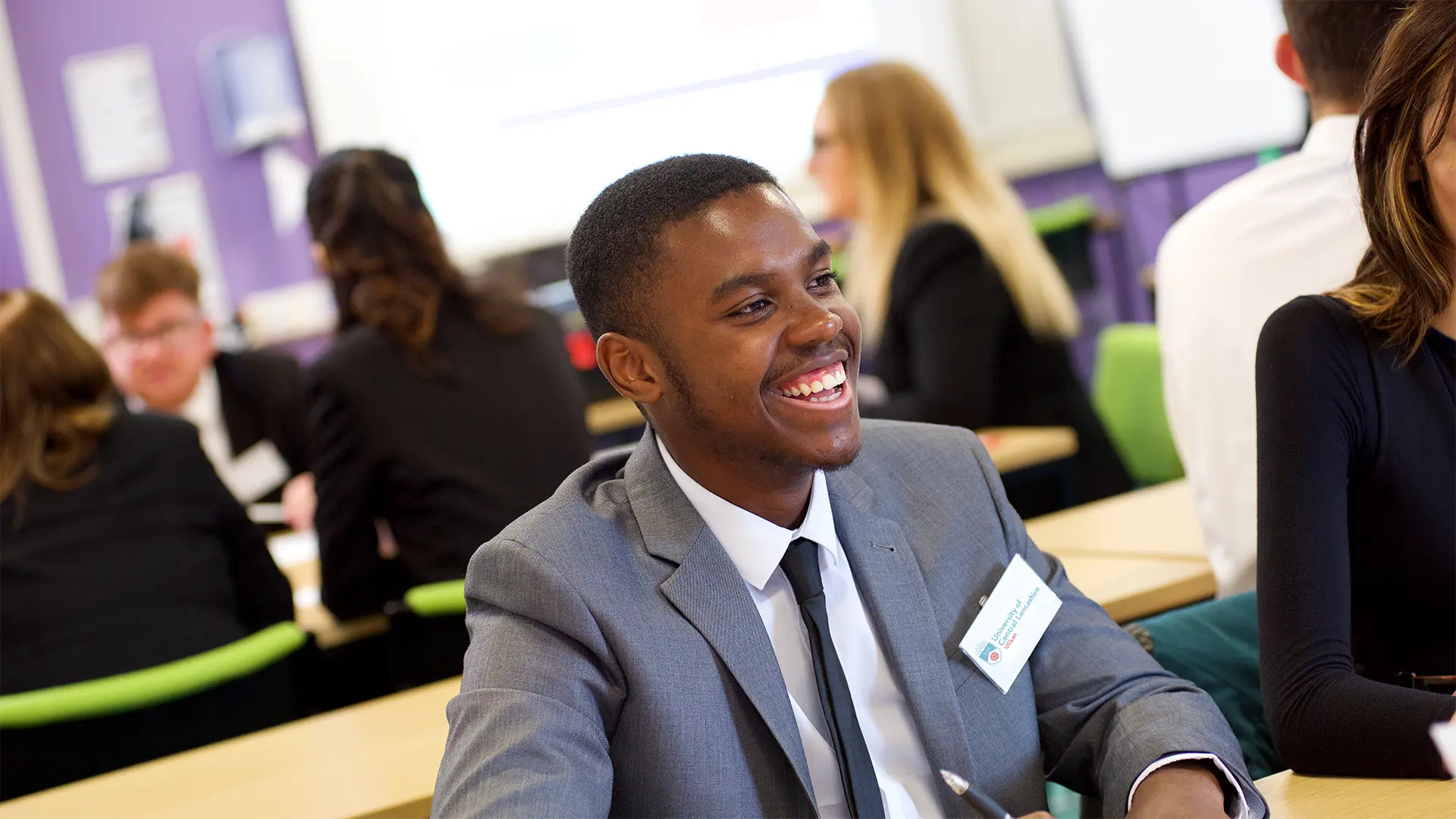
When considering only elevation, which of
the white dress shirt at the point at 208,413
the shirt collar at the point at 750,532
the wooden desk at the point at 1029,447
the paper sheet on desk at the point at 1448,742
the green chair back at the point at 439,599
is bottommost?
the white dress shirt at the point at 208,413

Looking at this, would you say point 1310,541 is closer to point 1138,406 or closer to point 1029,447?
point 1029,447

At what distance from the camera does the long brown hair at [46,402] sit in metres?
2.56

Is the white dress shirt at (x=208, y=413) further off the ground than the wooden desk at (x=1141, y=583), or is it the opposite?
the wooden desk at (x=1141, y=583)

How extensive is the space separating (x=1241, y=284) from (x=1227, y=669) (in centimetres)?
65

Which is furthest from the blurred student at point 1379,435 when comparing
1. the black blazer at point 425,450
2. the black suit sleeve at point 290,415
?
the black suit sleeve at point 290,415

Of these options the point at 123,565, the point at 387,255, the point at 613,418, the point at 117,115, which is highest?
the point at 117,115

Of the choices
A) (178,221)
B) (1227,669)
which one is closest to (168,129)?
(178,221)

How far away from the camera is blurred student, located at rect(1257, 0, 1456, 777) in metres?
1.45

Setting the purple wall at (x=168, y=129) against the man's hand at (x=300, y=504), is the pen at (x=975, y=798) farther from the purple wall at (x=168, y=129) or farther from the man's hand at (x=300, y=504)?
the purple wall at (x=168, y=129)

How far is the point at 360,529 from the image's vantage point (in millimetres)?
2963

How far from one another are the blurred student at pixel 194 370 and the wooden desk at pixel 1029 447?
5.85 ft

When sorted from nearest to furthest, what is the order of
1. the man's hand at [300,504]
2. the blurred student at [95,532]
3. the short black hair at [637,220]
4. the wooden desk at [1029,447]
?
the short black hair at [637,220], the blurred student at [95,532], the wooden desk at [1029,447], the man's hand at [300,504]

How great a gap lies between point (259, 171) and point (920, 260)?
3481 mm

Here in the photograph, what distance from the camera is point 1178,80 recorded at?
19.3 feet
